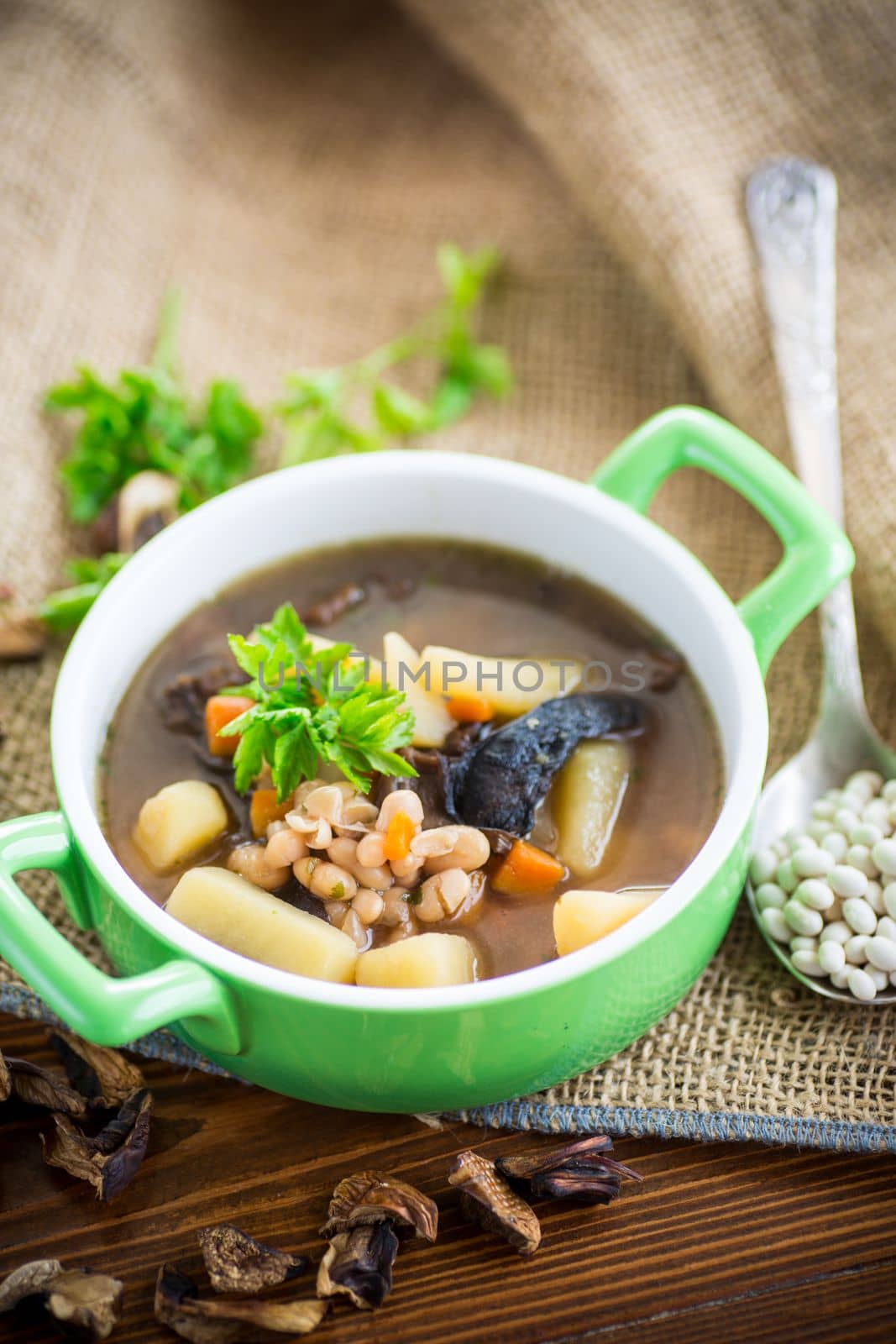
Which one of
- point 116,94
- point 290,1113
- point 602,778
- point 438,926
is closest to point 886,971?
point 602,778

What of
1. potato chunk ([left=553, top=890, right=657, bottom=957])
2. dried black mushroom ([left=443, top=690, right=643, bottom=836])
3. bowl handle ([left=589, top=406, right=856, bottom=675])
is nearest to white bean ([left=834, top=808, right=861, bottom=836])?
bowl handle ([left=589, top=406, right=856, bottom=675])

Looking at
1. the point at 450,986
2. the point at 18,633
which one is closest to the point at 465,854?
the point at 450,986

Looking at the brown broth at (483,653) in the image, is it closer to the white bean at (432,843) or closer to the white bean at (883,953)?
the white bean at (432,843)

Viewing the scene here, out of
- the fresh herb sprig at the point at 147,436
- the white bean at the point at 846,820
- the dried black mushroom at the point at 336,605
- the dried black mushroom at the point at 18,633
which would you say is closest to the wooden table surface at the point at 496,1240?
the white bean at the point at 846,820

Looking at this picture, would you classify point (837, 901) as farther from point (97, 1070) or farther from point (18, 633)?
point (18, 633)

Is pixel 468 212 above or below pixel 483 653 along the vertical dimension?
above

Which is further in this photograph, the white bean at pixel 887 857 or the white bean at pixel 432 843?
the white bean at pixel 887 857

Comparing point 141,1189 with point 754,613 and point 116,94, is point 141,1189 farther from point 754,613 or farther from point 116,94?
point 116,94
